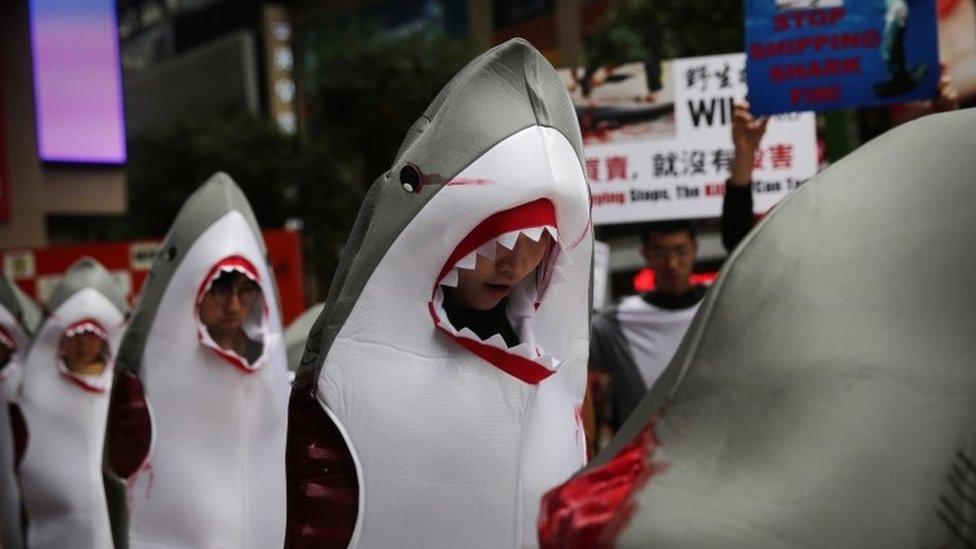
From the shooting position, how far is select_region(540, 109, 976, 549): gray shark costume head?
3.54 ft

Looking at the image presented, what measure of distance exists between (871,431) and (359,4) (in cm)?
3752

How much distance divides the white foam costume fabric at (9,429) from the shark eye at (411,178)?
501 centimetres

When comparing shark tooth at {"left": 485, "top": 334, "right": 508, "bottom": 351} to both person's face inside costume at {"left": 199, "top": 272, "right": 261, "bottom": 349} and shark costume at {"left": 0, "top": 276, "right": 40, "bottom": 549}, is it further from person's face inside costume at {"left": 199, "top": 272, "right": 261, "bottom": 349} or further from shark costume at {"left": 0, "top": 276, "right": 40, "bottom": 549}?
shark costume at {"left": 0, "top": 276, "right": 40, "bottom": 549}

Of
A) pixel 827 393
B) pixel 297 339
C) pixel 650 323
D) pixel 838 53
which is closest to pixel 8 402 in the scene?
pixel 297 339

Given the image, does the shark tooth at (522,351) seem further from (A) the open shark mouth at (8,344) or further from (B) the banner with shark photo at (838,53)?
(A) the open shark mouth at (8,344)

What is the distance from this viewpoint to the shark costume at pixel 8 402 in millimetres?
7219

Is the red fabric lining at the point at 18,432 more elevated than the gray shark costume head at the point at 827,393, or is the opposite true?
the gray shark costume head at the point at 827,393

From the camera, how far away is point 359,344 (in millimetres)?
2582

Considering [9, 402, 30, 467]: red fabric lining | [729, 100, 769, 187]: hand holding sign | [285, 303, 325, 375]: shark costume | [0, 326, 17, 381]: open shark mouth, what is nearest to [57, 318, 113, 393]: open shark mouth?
[9, 402, 30, 467]: red fabric lining

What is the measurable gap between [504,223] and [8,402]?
5.18 metres

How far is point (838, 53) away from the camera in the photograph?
426 cm

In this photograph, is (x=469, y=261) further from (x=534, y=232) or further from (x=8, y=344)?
(x=8, y=344)

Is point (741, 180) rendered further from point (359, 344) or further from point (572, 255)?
point (359, 344)

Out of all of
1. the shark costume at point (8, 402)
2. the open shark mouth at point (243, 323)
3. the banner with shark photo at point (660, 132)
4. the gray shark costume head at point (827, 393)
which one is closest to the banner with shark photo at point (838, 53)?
the banner with shark photo at point (660, 132)
